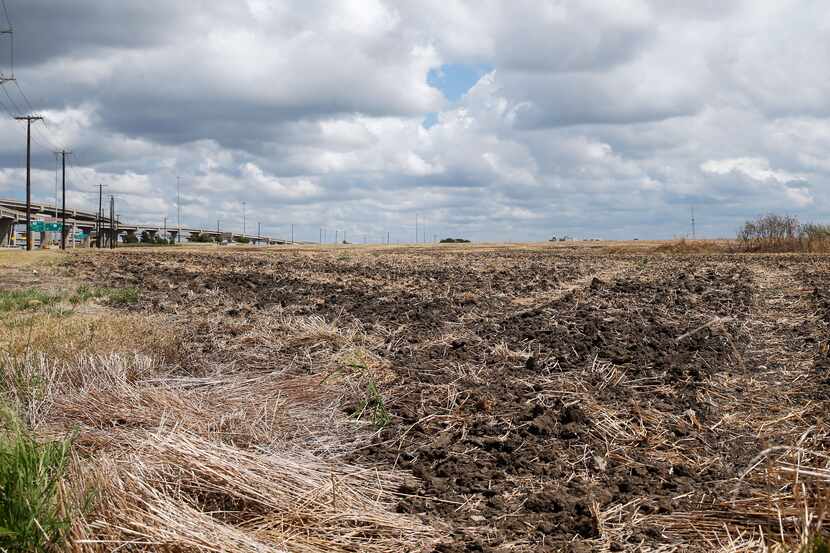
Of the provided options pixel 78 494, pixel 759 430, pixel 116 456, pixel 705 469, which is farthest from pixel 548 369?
pixel 78 494

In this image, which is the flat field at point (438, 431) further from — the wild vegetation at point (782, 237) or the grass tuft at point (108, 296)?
the wild vegetation at point (782, 237)

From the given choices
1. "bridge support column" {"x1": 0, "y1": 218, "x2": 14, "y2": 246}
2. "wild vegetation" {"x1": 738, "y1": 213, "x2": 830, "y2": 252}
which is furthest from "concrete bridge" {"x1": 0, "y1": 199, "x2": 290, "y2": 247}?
"wild vegetation" {"x1": 738, "y1": 213, "x2": 830, "y2": 252}

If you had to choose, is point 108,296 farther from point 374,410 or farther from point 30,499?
point 30,499

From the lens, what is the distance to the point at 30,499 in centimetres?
398

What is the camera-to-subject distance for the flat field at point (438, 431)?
4324 mm

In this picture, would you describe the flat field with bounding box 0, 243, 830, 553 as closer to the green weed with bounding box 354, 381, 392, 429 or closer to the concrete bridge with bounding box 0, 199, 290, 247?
the green weed with bounding box 354, 381, 392, 429

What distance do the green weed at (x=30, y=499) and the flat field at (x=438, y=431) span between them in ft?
0.30

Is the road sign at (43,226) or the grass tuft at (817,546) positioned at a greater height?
the road sign at (43,226)

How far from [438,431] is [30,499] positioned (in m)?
3.50

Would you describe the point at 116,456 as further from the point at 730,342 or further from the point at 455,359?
the point at 730,342

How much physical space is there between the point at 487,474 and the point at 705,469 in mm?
1627

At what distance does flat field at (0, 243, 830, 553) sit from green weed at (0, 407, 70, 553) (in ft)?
0.30

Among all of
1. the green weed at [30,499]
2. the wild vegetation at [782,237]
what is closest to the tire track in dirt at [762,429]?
the green weed at [30,499]

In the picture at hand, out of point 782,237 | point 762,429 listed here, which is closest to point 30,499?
point 762,429
